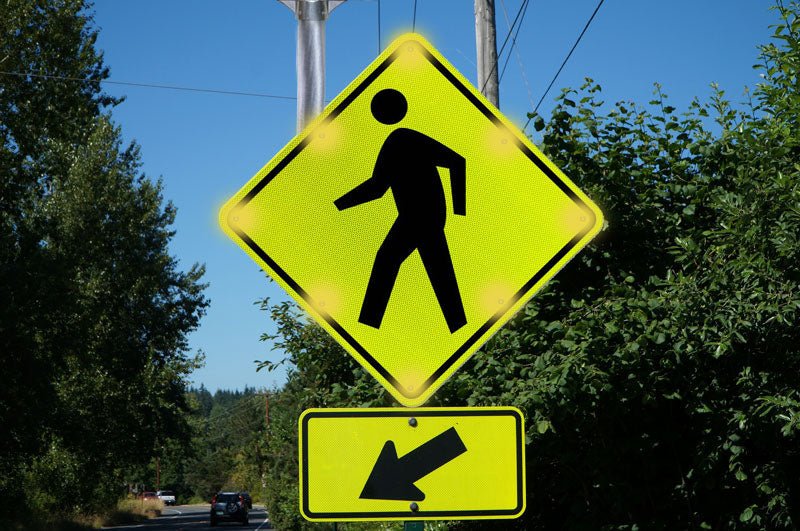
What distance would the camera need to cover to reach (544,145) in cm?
732

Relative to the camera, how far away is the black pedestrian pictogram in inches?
113

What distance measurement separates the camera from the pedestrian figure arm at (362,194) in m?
2.92

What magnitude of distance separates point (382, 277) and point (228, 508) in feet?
160

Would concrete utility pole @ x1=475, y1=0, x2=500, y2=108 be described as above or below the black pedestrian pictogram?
above

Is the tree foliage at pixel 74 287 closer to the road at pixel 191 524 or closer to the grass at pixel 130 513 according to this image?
the grass at pixel 130 513

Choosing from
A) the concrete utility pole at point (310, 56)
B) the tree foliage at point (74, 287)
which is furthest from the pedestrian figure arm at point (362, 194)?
the tree foliage at point (74, 287)

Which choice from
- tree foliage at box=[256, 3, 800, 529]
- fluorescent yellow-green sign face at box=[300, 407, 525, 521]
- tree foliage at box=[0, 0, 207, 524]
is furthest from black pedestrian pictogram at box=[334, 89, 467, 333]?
tree foliage at box=[0, 0, 207, 524]

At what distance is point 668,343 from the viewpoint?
247 inches

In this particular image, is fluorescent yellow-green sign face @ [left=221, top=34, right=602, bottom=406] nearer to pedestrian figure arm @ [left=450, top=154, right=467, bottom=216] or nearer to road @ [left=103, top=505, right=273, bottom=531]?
pedestrian figure arm @ [left=450, top=154, right=467, bottom=216]

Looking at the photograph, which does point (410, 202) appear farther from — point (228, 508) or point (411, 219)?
point (228, 508)

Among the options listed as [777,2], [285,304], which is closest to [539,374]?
[777,2]

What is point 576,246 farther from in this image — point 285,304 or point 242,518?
point 242,518

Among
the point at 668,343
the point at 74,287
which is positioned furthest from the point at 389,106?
the point at 74,287

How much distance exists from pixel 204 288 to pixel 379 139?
4456 cm
